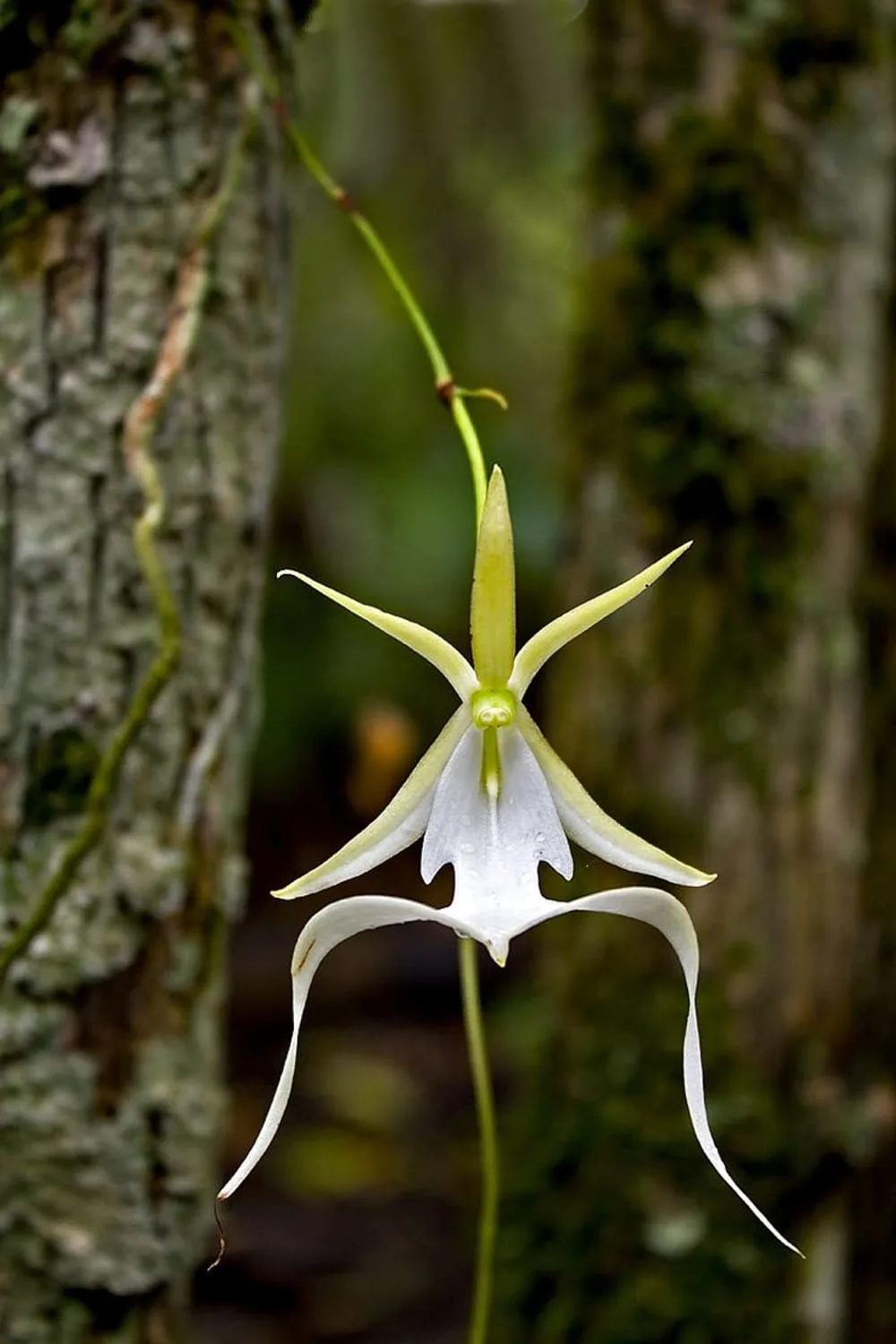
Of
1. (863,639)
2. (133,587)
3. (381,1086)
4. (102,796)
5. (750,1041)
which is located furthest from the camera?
(381,1086)

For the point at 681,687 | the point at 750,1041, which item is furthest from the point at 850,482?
the point at 750,1041

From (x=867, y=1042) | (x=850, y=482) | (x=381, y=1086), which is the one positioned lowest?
(x=381, y=1086)

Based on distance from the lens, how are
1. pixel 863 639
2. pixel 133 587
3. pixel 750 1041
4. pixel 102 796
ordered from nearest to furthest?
pixel 102 796
pixel 133 587
pixel 750 1041
pixel 863 639

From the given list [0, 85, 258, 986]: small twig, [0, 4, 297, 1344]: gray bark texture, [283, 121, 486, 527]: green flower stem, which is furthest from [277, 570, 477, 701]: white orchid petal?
[0, 4, 297, 1344]: gray bark texture

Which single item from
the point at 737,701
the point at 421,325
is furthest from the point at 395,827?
the point at 737,701

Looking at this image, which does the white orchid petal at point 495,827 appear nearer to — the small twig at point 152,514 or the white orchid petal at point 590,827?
the white orchid petal at point 590,827

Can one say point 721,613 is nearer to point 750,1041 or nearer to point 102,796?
point 750,1041

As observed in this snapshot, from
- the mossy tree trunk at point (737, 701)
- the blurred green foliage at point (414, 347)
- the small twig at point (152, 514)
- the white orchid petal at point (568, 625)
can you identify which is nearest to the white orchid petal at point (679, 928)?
the white orchid petal at point (568, 625)

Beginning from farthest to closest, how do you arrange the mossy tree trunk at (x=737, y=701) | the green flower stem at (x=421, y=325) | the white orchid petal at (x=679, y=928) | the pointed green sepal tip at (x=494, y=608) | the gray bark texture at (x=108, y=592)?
the mossy tree trunk at (x=737, y=701) → the gray bark texture at (x=108, y=592) → the green flower stem at (x=421, y=325) → the pointed green sepal tip at (x=494, y=608) → the white orchid petal at (x=679, y=928)
